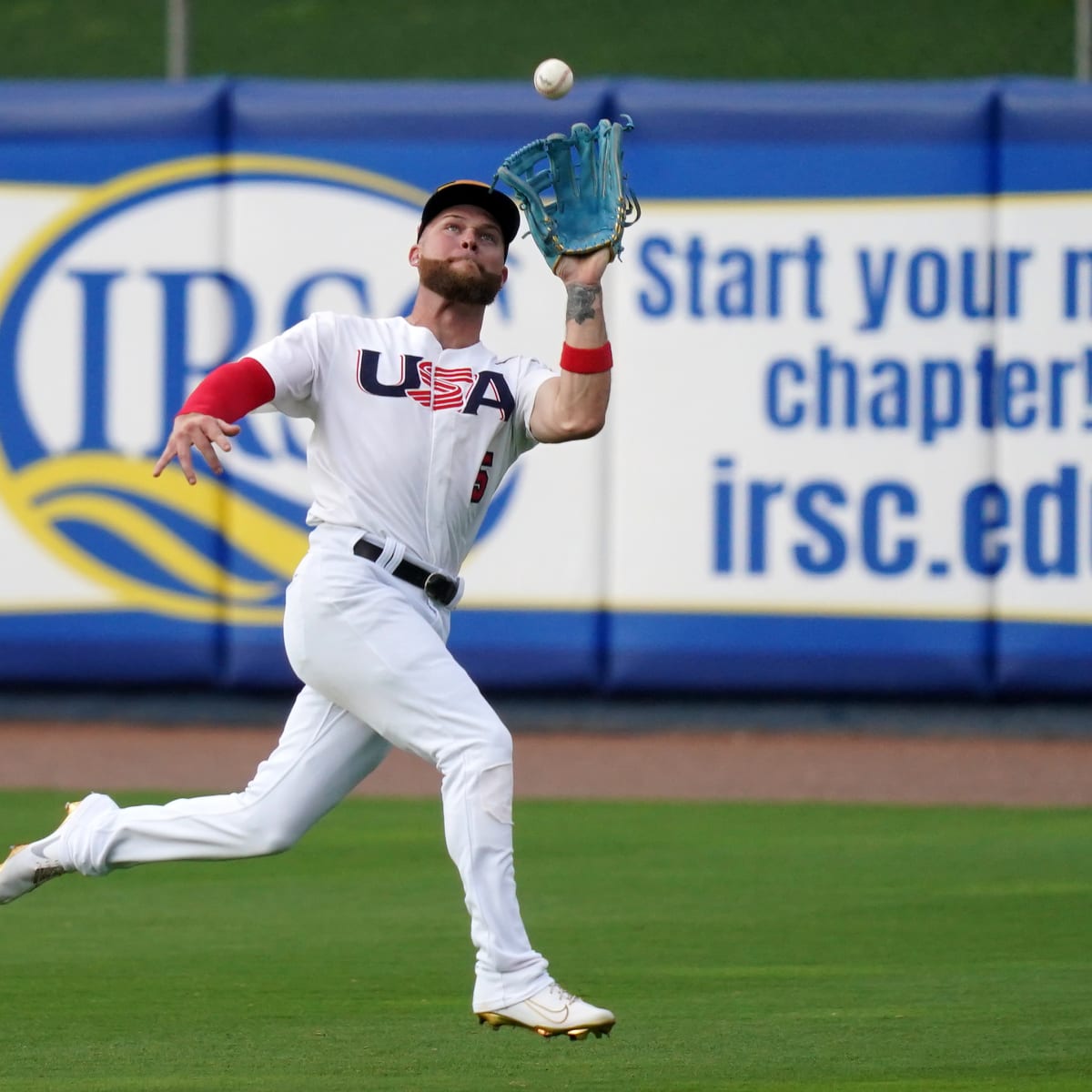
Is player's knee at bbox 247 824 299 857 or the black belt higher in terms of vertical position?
the black belt

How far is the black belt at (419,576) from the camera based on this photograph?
14.8 feet

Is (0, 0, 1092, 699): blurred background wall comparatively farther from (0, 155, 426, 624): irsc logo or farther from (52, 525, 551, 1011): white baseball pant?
(52, 525, 551, 1011): white baseball pant

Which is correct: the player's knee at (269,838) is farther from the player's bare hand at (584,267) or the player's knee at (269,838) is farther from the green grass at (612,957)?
the player's bare hand at (584,267)

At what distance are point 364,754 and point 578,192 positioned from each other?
132 centimetres

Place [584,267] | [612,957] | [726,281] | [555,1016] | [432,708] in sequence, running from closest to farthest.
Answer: [555,1016] < [432,708] < [584,267] < [612,957] < [726,281]

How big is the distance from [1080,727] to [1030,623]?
1.96ft

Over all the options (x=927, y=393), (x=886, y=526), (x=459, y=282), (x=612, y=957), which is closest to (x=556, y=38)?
(x=927, y=393)

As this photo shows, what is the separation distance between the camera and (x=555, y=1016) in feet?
13.4

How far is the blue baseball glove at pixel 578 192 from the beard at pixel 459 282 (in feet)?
0.61

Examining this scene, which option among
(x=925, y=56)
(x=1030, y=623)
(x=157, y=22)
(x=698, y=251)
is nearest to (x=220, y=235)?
(x=698, y=251)

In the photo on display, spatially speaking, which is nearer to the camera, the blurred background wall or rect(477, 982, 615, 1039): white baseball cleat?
rect(477, 982, 615, 1039): white baseball cleat

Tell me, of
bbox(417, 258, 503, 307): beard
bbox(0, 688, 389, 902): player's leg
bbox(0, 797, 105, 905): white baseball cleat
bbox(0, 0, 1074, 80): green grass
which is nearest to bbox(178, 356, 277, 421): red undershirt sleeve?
bbox(417, 258, 503, 307): beard

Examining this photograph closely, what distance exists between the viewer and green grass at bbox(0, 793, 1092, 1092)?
14.4 ft

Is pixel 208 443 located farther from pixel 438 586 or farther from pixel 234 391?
pixel 438 586
